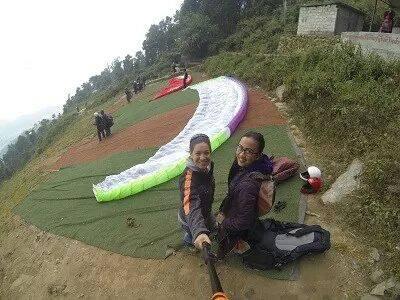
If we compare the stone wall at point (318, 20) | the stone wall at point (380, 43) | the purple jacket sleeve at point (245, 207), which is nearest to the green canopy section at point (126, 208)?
the purple jacket sleeve at point (245, 207)

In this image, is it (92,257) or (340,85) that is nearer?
(92,257)

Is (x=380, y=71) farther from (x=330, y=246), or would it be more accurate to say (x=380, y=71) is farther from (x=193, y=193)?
(x=193, y=193)

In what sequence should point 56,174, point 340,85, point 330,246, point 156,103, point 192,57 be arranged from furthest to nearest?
point 192,57 → point 156,103 → point 56,174 → point 340,85 → point 330,246

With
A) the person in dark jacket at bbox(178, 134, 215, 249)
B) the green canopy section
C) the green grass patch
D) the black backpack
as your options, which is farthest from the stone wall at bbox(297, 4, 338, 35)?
the person in dark jacket at bbox(178, 134, 215, 249)

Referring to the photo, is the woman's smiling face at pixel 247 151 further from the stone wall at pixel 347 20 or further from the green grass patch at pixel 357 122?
the stone wall at pixel 347 20

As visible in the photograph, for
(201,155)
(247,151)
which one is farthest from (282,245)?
(201,155)

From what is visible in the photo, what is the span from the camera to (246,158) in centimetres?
426

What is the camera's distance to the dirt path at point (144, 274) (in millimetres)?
4898

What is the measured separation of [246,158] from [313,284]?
2.17m

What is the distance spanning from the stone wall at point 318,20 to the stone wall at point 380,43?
5406 mm

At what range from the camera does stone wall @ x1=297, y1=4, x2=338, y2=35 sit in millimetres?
17234

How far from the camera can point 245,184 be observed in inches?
162

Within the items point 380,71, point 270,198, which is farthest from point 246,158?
point 380,71

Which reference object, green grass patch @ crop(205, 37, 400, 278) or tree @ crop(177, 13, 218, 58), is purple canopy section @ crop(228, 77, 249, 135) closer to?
green grass patch @ crop(205, 37, 400, 278)
